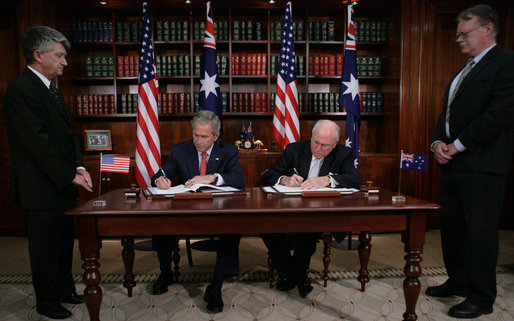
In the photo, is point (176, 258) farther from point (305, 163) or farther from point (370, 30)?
point (370, 30)

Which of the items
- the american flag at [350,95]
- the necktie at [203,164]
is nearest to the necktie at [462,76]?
the american flag at [350,95]

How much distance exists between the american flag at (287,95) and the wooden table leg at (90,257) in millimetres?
2472

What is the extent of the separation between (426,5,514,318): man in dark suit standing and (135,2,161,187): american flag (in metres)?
2.63

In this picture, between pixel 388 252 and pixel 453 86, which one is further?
pixel 388 252


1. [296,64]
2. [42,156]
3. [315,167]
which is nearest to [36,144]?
[42,156]

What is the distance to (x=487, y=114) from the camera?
204cm

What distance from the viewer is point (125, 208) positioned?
5.27 ft

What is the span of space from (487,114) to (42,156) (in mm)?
2513

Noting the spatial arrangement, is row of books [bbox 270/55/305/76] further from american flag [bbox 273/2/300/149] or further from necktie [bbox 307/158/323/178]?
necktie [bbox 307/158/323/178]

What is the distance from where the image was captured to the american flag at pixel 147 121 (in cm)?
356

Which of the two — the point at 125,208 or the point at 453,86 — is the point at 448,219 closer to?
the point at 453,86

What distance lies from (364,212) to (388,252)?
196cm

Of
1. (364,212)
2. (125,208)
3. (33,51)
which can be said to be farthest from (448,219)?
(33,51)

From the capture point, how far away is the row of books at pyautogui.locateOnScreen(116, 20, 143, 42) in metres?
4.17
